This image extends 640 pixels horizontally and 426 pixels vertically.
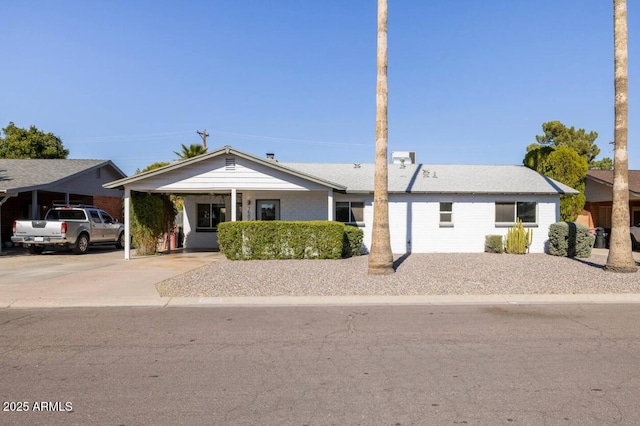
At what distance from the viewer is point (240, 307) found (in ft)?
28.9

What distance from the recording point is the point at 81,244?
1948 cm

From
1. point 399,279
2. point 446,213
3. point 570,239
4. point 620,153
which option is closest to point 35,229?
point 399,279

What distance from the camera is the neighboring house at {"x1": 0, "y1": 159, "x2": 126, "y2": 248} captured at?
68.6ft

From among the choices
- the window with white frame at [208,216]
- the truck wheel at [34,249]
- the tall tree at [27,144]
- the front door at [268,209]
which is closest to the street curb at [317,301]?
the front door at [268,209]

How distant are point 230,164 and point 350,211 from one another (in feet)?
19.5

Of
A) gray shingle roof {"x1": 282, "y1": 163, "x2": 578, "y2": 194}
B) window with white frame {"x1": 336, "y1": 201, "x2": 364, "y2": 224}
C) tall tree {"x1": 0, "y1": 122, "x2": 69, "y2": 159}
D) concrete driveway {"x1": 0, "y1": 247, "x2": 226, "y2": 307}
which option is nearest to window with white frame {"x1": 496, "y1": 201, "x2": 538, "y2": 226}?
gray shingle roof {"x1": 282, "y1": 163, "x2": 578, "y2": 194}

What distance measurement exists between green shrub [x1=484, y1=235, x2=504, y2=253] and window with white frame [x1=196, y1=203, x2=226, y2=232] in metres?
12.3

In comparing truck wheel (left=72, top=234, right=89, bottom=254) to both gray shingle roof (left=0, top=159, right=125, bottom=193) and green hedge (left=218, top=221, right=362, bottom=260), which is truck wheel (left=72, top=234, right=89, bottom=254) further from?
green hedge (left=218, top=221, right=362, bottom=260)

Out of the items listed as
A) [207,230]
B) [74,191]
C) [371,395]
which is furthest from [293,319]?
[74,191]

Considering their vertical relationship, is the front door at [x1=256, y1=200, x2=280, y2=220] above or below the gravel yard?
above

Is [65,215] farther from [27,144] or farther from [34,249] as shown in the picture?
[27,144]

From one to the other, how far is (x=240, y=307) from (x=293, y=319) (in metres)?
1.55

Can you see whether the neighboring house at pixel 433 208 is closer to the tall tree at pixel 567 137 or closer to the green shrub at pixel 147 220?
the green shrub at pixel 147 220

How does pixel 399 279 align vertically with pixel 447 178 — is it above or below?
below
